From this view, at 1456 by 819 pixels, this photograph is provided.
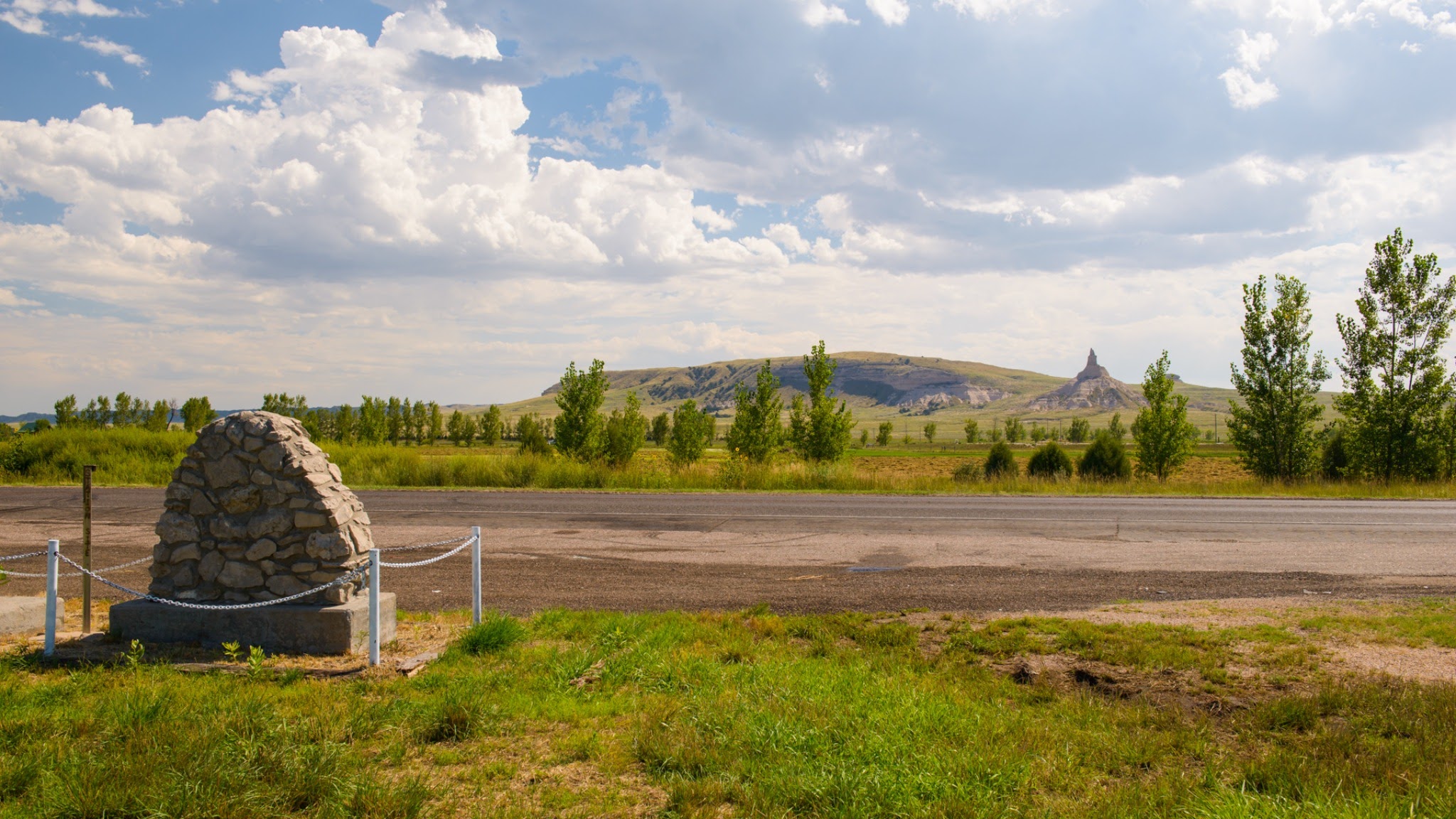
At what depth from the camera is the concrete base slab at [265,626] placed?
694 cm

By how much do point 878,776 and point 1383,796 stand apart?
248cm

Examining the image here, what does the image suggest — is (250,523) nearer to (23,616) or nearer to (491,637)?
(491,637)

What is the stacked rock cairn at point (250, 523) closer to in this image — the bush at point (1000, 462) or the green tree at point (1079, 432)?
the bush at point (1000, 462)

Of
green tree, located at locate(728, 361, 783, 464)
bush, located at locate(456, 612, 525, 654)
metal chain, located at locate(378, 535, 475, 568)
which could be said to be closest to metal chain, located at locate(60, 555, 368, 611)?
metal chain, located at locate(378, 535, 475, 568)

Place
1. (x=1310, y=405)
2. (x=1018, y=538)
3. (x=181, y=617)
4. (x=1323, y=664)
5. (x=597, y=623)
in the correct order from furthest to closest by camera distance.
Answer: (x=1310, y=405), (x=1018, y=538), (x=597, y=623), (x=181, y=617), (x=1323, y=664)

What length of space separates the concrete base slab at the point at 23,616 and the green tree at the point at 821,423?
2680 centimetres

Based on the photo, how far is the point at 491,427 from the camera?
4505 inches

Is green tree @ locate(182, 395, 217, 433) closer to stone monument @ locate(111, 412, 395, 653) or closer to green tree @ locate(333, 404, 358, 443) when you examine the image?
green tree @ locate(333, 404, 358, 443)

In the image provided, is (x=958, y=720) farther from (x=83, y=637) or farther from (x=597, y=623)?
(x=83, y=637)

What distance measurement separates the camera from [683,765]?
450 cm

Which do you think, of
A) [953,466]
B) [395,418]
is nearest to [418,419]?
[395,418]

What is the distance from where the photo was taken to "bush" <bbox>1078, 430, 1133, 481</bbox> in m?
30.0

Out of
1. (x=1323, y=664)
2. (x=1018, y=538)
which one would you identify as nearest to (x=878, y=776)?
(x=1323, y=664)

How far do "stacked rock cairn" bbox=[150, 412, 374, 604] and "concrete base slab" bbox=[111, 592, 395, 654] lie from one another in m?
0.15
